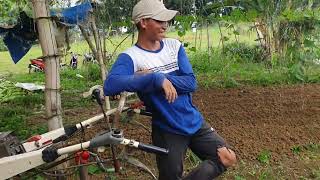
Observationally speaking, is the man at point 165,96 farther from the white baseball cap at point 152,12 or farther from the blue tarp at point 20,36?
the blue tarp at point 20,36

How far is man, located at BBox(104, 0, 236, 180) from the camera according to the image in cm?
283

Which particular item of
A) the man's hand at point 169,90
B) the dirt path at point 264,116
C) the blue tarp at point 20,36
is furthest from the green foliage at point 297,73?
the man's hand at point 169,90

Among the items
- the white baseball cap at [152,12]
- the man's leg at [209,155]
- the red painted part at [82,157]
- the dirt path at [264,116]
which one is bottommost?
the dirt path at [264,116]

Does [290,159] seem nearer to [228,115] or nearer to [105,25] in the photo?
[228,115]

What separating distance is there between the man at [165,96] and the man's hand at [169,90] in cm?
10

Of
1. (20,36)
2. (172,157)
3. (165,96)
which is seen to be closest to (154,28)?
(165,96)

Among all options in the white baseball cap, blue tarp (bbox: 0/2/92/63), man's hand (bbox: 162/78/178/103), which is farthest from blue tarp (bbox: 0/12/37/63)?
man's hand (bbox: 162/78/178/103)

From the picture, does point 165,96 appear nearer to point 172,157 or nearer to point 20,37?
point 172,157

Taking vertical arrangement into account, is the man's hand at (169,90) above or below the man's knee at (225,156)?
above

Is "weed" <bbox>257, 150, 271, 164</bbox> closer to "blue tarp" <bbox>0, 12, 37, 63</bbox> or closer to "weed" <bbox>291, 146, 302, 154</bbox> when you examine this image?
"weed" <bbox>291, 146, 302, 154</bbox>

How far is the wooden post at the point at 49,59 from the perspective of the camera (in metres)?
3.95

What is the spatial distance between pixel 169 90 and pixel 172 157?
0.52 metres

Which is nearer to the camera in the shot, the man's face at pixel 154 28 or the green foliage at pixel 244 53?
the man's face at pixel 154 28

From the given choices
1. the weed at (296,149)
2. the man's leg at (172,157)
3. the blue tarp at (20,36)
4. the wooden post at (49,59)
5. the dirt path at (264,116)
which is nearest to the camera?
the man's leg at (172,157)
